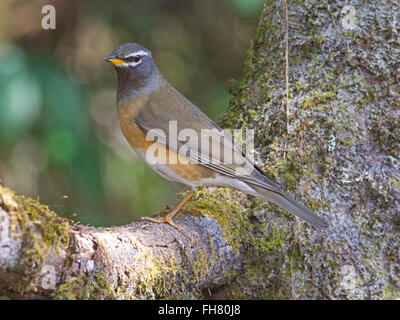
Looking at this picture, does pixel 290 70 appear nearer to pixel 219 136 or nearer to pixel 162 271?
pixel 219 136

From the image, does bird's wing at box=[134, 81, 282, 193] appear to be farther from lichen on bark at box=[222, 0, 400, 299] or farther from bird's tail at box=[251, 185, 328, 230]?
lichen on bark at box=[222, 0, 400, 299]

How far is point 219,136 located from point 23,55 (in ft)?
7.14

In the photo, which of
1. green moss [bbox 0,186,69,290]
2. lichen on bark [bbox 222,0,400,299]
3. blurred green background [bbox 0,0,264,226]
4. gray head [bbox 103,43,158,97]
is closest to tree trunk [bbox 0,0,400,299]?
lichen on bark [bbox 222,0,400,299]

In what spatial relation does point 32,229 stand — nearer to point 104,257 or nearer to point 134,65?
point 104,257

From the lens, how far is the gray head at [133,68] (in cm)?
451

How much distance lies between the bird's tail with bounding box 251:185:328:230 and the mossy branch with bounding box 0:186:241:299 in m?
0.44

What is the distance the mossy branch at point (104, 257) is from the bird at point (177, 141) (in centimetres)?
23

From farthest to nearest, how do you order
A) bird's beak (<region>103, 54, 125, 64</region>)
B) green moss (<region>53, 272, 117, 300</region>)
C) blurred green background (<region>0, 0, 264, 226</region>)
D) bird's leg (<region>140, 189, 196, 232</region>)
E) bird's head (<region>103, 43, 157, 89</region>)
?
blurred green background (<region>0, 0, 264, 226</region>), bird's head (<region>103, 43, 157, 89</region>), bird's beak (<region>103, 54, 125, 64</region>), bird's leg (<region>140, 189, 196, 232</region>), green moss (<region>53, 272, 117, 300</region>)

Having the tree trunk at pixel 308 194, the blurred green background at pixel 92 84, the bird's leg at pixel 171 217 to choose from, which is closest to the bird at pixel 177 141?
the bird's leg at pixel 171 217

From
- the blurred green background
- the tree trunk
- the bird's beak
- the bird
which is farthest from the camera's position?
the blurred green background

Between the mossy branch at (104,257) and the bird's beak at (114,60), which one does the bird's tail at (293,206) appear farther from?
the bird's beak at (114,60)

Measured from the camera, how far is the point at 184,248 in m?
3.58

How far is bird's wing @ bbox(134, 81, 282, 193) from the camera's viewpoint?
405cm

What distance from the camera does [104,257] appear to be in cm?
289
